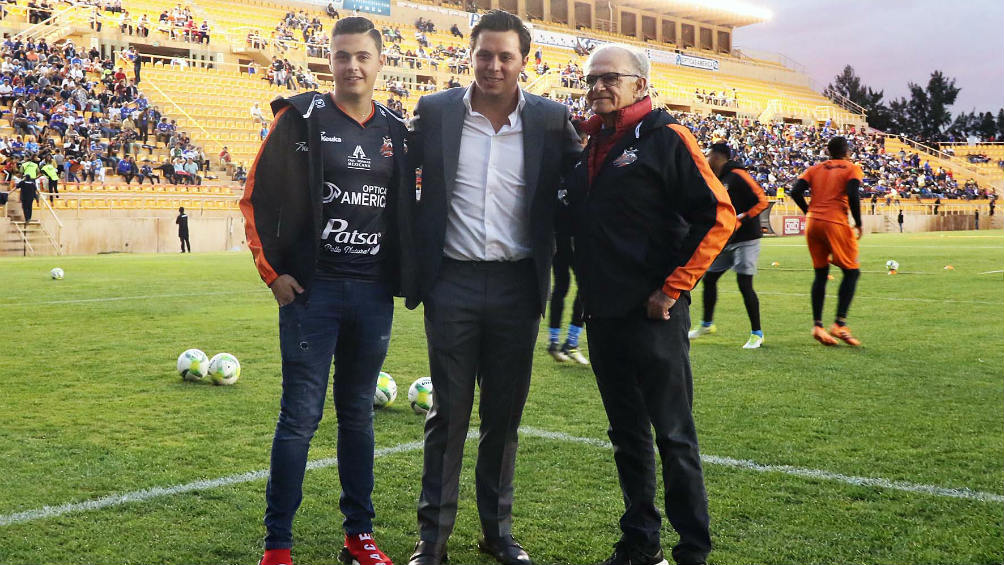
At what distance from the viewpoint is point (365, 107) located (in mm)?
3430

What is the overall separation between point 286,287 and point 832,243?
6929 mm

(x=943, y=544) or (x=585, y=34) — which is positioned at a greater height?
(x=585, y=34)

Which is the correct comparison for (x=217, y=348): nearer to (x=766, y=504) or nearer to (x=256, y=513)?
(x=256, y=513)

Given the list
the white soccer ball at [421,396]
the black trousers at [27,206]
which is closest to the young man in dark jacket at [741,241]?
the white soccer ball at [421,396]

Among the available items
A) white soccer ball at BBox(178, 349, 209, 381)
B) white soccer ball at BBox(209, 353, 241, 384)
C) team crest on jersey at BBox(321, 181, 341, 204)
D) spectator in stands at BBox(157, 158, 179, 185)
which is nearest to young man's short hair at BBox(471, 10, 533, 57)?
team crest on jersey at BBox(321, 181, 341, 204)

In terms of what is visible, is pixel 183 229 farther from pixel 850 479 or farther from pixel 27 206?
pixel 850 479

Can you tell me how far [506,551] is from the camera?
3.43m

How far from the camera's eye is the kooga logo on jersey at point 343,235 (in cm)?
333

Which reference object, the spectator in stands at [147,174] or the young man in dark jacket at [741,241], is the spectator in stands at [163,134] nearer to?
the spectator in stands at [147,174]

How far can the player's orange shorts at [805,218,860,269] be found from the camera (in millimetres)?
8883

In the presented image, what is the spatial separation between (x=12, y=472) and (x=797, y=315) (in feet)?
29.8

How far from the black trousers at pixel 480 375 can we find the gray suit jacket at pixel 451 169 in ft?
0.23

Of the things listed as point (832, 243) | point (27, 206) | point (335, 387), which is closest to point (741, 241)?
point (832, 243)

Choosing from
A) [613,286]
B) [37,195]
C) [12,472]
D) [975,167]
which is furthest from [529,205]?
[975,167]
